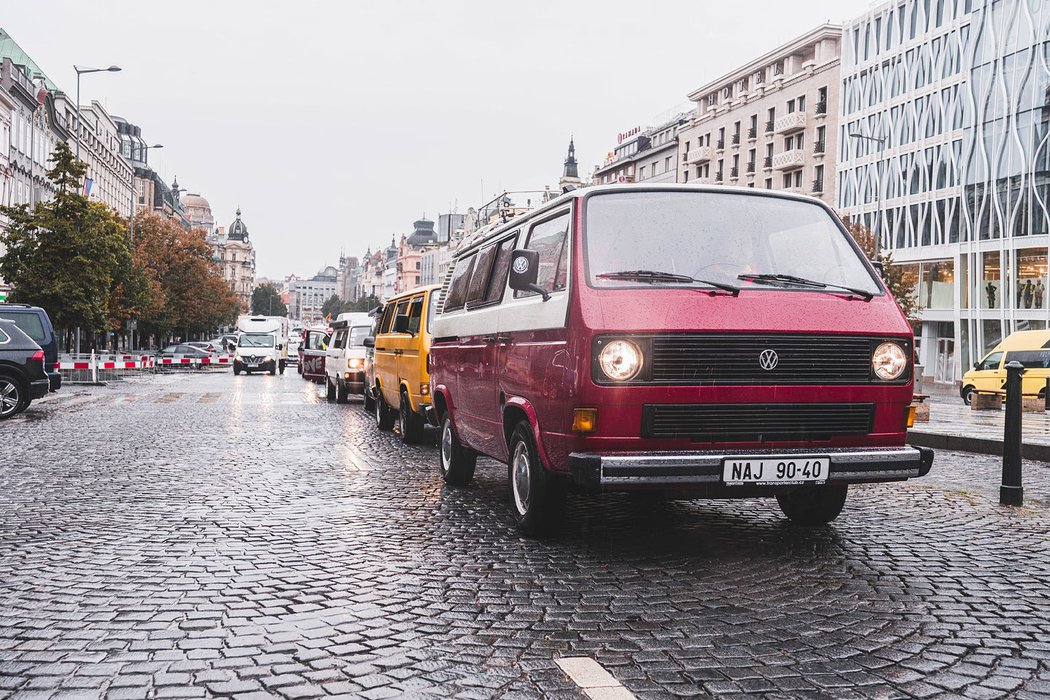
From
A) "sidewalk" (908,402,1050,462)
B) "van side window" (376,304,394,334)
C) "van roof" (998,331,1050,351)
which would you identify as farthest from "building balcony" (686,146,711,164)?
"van side window" (376,304,394,334)

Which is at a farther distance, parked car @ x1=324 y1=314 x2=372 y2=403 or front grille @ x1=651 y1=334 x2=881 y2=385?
parked car @ x1=324 y1=314 x2=372 y2=403

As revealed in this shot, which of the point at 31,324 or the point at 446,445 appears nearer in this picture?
the point at 446,445

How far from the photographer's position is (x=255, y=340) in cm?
4569

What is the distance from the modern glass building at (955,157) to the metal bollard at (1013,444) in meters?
40.4

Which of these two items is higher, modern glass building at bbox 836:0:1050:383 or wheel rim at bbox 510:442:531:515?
modern glass building at bbox 836:0:1050:383

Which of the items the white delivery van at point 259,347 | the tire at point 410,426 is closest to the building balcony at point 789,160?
the white delivery van at point 259,347

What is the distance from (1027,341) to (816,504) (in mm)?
24948

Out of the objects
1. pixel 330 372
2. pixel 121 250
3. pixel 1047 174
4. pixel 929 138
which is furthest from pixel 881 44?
pixel 330 372

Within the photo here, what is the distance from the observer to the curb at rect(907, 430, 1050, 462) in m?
12.3

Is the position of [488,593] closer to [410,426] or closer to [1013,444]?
[1013,444]

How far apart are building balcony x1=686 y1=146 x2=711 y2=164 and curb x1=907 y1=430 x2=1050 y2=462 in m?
66.3

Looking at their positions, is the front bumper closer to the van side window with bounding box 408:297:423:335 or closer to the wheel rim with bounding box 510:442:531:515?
the wheel rim with bounding box 510:442:531:515

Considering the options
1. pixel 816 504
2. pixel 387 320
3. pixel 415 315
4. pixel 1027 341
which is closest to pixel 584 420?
pixel 816 504

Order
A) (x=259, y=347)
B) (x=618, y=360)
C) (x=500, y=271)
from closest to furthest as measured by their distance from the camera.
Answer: (x=618, y=360), (x=500, y=271), (x=259, y=347)
